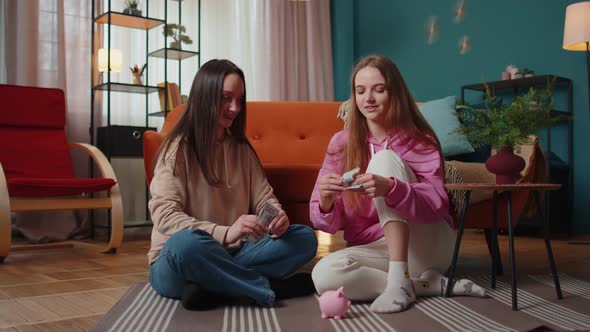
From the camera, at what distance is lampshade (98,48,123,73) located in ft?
12.0

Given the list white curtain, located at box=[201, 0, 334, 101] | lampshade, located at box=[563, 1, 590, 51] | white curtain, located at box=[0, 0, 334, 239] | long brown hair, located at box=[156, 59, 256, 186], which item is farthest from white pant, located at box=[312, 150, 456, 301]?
white curtain, located at box=[201, 0, 334, 101]

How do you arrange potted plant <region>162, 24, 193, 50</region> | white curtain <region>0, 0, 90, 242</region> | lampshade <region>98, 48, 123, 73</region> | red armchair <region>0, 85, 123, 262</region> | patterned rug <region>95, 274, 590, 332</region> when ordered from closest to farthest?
patterned rug <region>95, 274, 590, 332</region>
red armchair <region>0, 85, 123, 262</region>
white curtain <region>0, 0, 90, 242</region>
lampshade <region>98, 48, 123, 73</region>
potted plant <region>162, 24, 193, 50</region>

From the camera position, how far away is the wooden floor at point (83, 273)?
1.48m

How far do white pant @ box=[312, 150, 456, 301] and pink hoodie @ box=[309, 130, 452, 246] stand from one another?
4 centimetres

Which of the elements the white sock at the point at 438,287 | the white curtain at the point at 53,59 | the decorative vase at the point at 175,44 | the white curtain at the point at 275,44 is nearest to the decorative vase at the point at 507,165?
the white sock at the point at 438,287

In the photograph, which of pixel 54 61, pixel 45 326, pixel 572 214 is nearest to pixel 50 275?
pixel 45 326

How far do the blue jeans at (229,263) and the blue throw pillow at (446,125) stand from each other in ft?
3.74

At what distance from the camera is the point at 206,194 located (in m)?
1.61

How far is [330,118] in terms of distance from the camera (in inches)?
112

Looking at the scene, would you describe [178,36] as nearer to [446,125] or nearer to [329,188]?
[446,125]

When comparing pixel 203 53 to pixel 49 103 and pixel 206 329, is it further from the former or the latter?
pixel 206 329

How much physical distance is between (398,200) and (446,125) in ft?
4.27

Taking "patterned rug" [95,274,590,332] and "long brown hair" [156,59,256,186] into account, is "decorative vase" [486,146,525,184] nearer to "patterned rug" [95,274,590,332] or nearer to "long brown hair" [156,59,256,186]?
"patterned rug" [95,274,590,332]

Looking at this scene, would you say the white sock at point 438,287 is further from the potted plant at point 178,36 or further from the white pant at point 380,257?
the potted plant at point 178,36
